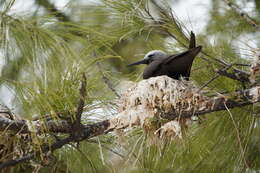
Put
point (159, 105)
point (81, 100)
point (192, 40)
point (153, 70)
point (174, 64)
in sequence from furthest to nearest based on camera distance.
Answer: point (153, 70)
point (174, 64)
point (192, 40)
point (159, 105)
point (81, 100)

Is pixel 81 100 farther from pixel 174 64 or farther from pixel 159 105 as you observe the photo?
pixel 174 64

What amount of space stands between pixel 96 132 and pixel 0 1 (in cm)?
67

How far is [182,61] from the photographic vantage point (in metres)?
2.47

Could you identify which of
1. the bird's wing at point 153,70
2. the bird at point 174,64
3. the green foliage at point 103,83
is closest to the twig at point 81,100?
the green foliage at point 103,83

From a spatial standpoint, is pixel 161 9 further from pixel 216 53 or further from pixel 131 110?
pixel 131 110

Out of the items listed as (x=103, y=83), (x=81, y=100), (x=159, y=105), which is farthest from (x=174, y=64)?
(x=81, y=100)

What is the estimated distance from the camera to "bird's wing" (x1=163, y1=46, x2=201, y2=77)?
7.60ft

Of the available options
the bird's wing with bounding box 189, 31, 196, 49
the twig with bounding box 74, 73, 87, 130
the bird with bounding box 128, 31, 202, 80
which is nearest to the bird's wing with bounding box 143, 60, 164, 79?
the bird with bounding box 128, 31, 202, 80

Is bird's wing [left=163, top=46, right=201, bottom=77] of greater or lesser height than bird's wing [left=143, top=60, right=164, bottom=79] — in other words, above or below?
above

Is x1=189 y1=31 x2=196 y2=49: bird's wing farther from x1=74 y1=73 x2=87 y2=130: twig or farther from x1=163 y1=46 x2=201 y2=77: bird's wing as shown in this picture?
x1=74 y1=73 x2=87 y2=130: twig

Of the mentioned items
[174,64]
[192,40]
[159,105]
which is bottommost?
[159,105]

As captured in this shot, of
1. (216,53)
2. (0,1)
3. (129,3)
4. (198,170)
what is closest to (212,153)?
(198,170)

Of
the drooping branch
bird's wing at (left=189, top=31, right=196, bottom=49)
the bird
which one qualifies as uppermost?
bird's wing at (left=189, top=31, right=196, bottom=49)

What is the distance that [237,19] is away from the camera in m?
2.74
